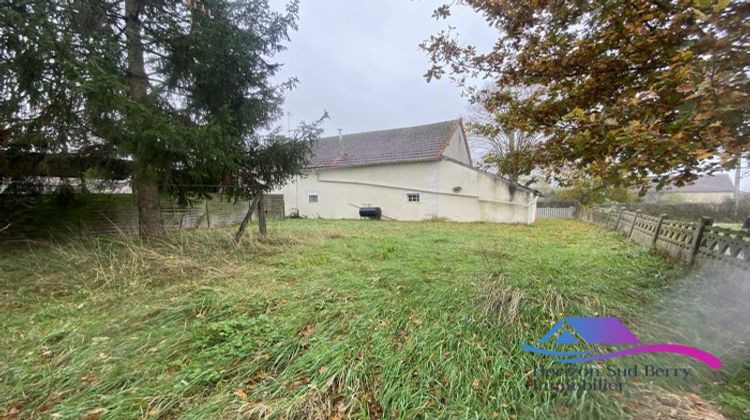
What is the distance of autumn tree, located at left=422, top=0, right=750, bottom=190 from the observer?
1.87m

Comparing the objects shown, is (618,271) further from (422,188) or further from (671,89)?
(422,188)

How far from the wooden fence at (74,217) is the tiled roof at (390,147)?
23.3ft

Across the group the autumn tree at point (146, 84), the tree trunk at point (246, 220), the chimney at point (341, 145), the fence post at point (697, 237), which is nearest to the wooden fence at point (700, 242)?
the fence post at point (697, 237)

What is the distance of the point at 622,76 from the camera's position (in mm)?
3314

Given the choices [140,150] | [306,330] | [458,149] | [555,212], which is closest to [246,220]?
[140,150]

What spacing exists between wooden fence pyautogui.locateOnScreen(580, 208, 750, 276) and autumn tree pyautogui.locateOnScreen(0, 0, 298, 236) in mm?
6793

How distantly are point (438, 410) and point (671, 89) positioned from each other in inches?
128

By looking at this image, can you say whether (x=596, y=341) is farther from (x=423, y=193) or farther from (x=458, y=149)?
(x=458, y=149)

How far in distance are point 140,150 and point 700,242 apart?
8141 millimetres

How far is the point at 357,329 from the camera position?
255 cm

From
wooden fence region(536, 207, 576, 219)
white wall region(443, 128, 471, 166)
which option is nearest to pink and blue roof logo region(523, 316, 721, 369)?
white wall region(443, 128, 471, 166)

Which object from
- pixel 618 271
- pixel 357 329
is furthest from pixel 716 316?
pixel 357 329

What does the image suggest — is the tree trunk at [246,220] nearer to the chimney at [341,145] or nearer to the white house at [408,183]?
the white house at [408,183]

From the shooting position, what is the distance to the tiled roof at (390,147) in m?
14.9
